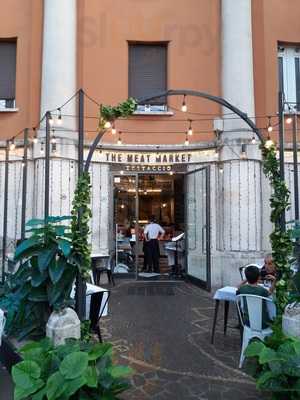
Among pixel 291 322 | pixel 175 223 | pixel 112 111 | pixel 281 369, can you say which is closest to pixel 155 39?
pixel 175 223

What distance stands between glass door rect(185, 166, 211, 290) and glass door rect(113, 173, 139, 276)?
4.58 feet

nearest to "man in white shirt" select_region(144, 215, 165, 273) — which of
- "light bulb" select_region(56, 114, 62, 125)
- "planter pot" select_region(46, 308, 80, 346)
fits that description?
"light bulb" select_region(56, 114, 62, 125)

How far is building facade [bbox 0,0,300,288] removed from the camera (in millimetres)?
10406

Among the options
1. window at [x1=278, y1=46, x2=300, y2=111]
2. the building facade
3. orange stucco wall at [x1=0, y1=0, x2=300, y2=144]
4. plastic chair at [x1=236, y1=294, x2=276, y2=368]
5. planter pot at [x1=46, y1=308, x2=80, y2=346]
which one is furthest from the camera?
window at [x1=278, y1=46, x2=300, y2=111]

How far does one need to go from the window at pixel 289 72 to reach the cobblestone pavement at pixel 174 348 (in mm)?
5859

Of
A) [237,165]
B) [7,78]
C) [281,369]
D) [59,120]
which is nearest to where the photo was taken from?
[281,369]

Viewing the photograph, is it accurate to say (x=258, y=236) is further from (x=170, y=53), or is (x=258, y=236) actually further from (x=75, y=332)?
(x=75, y=332)

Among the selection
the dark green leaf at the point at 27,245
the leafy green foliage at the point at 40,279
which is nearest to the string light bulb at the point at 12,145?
Result: the leafy green foliage at the point at 40,279

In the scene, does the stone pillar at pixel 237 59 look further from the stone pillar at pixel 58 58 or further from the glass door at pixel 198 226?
the stone pillar at pixel 58 58

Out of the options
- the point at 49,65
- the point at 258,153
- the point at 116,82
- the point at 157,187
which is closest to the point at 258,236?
the point at 258,153

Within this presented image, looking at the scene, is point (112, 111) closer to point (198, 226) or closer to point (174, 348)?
point (174, 348)

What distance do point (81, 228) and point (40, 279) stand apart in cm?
72

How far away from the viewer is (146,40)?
1148 cm

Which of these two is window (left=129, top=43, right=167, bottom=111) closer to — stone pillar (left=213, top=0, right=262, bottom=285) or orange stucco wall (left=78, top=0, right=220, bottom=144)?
orange stucco wall (left=78, top=0, right=220, bottom=144)
